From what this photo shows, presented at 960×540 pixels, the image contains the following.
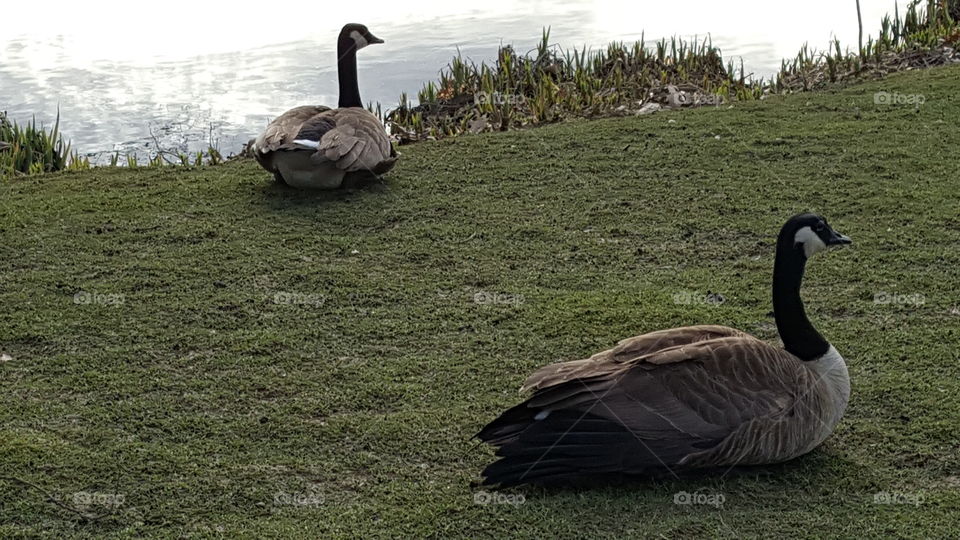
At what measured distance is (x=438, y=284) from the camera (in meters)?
6.53

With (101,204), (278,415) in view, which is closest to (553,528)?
(278,415)

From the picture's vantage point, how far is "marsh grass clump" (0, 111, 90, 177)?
9422 millimetres

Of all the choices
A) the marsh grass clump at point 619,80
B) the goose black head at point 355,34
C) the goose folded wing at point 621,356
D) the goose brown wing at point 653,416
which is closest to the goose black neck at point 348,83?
the goose black head at point 355,34

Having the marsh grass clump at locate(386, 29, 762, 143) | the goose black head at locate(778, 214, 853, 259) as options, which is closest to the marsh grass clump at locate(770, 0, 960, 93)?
the marsh grass clump at locate(386, 29, 762, 143)

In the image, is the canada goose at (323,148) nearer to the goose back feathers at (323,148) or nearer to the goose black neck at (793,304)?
the goose back feathers at (323,148)

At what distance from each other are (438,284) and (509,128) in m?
3.75

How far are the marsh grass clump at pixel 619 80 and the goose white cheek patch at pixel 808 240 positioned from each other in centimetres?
545

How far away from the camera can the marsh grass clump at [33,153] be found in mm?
9422

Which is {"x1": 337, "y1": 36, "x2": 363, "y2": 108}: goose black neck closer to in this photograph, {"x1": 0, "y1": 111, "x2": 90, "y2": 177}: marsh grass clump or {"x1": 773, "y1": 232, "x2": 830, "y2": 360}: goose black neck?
{"x1": 0, "y1": 111, "x2": 90, "y2": 177}: marsh grass clump

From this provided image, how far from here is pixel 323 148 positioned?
779cm

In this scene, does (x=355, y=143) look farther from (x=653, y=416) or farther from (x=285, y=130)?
(x=653, y=416)

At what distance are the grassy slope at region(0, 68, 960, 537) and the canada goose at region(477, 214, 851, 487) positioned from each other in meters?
0.15

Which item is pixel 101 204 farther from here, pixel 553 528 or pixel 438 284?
pixel 553 528

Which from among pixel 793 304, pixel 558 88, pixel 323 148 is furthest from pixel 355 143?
pixel 793 304
